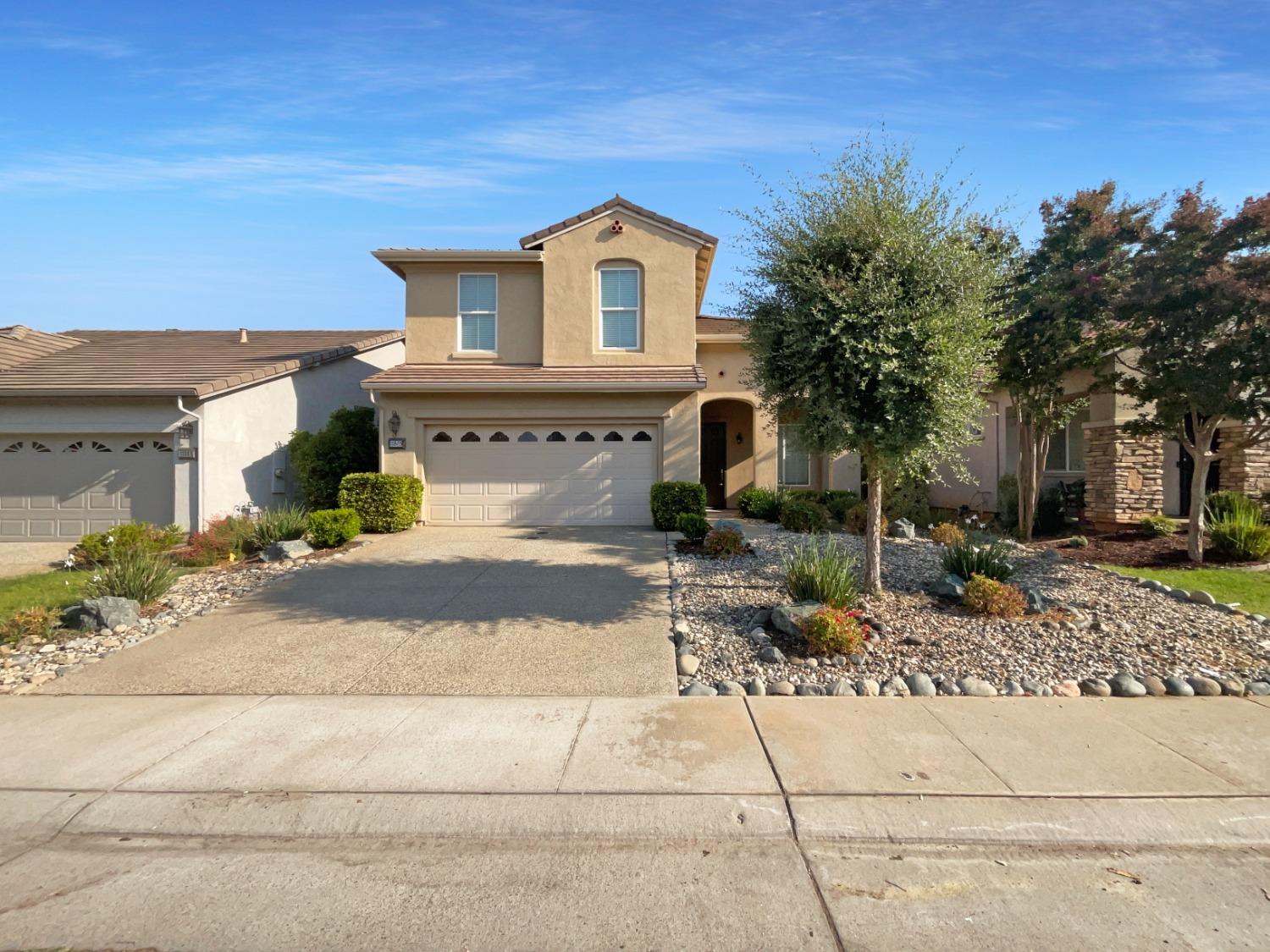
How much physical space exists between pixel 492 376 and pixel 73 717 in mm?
10067

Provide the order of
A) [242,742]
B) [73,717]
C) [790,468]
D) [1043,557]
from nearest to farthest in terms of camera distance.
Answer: [242,742]
[73,717]
[1043,557]
[790,468]

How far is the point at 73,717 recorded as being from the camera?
5.85m

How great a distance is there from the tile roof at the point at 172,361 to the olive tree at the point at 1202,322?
15.5 m

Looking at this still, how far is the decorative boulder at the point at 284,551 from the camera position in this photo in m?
11.5

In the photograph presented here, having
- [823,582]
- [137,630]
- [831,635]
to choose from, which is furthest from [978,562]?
[137,630]

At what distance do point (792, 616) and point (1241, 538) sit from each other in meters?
8.32

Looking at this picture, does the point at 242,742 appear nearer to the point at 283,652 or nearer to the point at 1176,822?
the point at 283,652

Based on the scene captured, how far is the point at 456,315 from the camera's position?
15922mm

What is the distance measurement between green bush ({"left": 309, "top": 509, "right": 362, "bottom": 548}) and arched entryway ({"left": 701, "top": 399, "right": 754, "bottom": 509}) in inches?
350

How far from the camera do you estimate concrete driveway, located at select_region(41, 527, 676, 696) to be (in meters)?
6.60

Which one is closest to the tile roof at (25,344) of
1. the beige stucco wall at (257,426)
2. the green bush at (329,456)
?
the beige stucco wall at (257,426)

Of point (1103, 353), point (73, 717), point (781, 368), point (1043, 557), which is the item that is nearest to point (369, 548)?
point (73, 717)

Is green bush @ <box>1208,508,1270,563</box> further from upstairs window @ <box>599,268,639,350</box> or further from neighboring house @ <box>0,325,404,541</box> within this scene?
neighboring house @ <box>0,325,404,541</box>

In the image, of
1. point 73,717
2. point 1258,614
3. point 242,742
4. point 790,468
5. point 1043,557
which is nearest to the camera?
point 242,742
